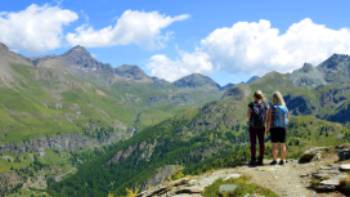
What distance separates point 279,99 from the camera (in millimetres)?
32562

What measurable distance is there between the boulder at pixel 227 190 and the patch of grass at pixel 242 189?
23cm

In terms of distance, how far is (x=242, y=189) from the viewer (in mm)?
27078

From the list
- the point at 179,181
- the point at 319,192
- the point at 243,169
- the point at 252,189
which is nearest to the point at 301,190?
the point at 319,192

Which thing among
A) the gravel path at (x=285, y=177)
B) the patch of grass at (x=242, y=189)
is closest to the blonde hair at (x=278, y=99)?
the gravel path at (x=285, y=177)

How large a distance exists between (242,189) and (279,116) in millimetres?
7511

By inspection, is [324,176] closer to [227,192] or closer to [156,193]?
[227,192]

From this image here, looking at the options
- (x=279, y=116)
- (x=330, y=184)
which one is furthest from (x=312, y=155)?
(x=330, y=184)

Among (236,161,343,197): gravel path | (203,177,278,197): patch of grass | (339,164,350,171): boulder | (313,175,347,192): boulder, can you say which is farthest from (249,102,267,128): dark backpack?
(313,175,347,192): boulder

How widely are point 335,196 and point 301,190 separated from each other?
6.50 feet

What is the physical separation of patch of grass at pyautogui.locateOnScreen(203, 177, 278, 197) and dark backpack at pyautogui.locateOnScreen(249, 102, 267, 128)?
5131 mm

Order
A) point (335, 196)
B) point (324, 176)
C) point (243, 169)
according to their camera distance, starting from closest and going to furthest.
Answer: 1. point (335, 196)
2. point (324, 176)
3. point (243, 169)

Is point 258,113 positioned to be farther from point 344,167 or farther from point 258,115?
point 344,167

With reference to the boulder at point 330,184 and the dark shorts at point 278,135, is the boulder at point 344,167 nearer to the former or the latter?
the boulder at point 330,184

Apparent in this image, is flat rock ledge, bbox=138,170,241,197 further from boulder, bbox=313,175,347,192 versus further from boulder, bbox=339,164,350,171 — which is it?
boulder, bbox=339,164,350,171
